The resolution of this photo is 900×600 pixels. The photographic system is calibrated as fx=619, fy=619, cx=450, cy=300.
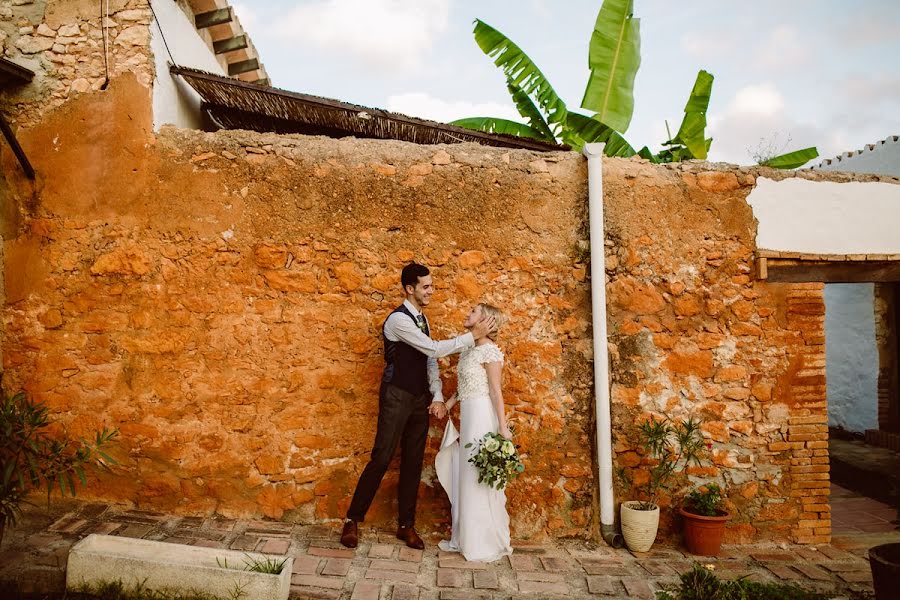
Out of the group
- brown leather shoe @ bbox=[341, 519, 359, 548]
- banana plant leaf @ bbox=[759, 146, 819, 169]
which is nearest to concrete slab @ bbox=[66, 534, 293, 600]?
brown leather shoe @ bbox=[341, 519, 359, 548]

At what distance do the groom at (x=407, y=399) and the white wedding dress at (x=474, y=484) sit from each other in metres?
0.19

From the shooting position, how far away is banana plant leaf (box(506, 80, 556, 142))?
7.47 meters

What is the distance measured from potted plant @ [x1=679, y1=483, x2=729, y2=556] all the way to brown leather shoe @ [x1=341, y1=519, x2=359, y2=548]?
2.58 m

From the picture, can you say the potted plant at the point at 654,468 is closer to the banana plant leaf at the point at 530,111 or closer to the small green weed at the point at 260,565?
the small green weed at the point at 260,565

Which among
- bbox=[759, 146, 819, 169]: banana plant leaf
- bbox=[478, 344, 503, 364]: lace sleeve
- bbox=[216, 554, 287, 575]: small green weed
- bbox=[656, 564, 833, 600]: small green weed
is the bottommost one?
bbox=[656, 564, 833, 600]: small green weed

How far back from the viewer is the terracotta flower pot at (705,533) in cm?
479

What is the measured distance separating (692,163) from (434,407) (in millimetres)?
3040

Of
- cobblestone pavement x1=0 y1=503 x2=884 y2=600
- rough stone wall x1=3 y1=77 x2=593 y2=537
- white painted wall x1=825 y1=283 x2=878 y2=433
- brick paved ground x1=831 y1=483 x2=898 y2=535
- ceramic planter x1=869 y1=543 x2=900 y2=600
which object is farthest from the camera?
white painted wall x1=825 y1=283 x2=878 y2=433

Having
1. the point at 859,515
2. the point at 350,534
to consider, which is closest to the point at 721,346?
the point at 859,515

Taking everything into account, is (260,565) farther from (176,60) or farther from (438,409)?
(176,60)

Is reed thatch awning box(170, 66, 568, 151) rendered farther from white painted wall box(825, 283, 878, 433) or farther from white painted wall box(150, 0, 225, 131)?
white painted wall box(825, 283, 878, 433)

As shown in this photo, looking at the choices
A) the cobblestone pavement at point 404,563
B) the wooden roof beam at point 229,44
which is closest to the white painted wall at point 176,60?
the wooden roof beam at point 229,44

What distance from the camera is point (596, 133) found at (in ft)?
21.5

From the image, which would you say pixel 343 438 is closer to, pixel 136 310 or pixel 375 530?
pixel 375 530
